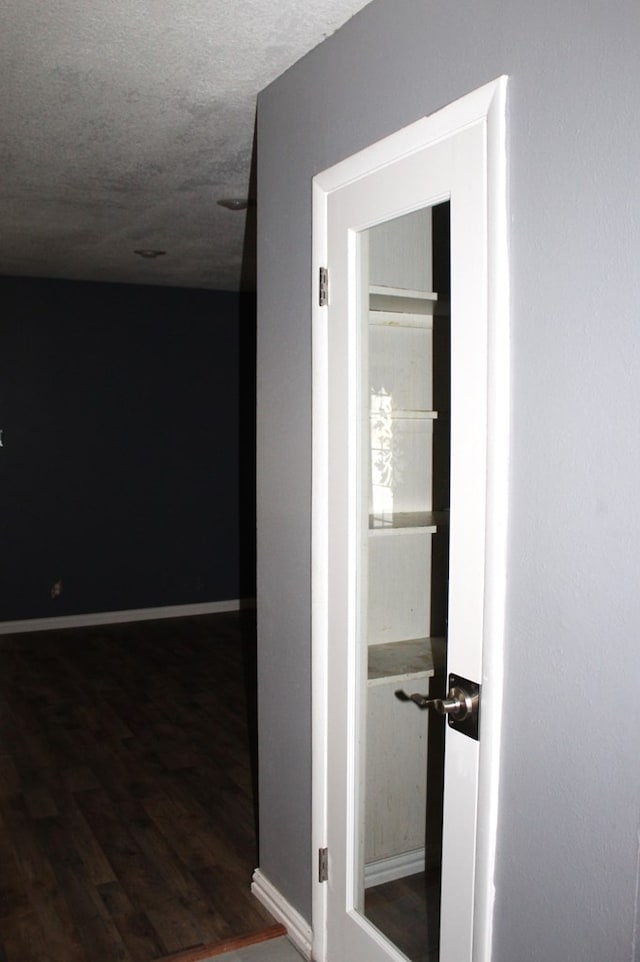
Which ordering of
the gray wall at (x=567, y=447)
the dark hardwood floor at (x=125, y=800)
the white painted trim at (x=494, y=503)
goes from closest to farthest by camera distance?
1. the gray wall at (x=567, y=447)
2. the white painted trim at (x=494, y=503)
3. the dark hardwood floor at (x=125, y=800)

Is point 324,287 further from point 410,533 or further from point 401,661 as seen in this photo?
point 401,661

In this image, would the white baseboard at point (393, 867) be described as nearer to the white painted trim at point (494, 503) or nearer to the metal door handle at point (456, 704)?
the white painted trim at point (494, 503)

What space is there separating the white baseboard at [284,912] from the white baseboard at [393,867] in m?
0.42

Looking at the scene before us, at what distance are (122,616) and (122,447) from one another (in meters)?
1.29

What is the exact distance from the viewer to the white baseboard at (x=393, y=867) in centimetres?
204

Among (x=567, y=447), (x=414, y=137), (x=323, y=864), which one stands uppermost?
(x=414, y=137)

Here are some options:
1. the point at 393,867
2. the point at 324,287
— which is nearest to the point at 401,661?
the point at 393,867

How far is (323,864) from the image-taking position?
95.8 inches

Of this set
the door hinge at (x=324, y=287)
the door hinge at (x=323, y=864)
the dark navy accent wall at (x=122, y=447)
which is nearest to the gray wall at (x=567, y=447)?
the door hinge at (x=324, y=287)

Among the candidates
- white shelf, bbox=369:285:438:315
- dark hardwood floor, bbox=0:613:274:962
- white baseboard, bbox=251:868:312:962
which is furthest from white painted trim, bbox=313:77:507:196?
dark hardwood floor, bbox=0:613:274:962

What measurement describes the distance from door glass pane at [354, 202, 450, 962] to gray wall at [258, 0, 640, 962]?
0.27 m

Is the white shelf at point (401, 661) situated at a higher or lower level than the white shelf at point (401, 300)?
lower

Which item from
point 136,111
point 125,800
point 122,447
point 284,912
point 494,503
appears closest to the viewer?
point 494,503

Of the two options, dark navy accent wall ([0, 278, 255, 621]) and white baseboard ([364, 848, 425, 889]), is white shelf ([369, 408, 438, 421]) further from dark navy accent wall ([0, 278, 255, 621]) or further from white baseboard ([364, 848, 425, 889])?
dark navy accent wall ([0, 278, 255, 621])
